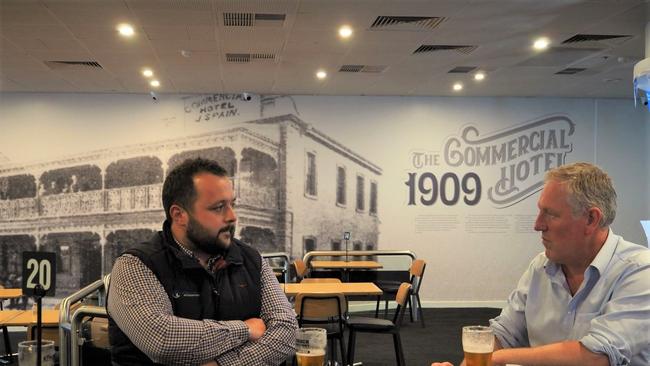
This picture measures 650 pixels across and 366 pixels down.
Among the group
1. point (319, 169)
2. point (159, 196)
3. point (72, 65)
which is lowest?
point (159, 196)

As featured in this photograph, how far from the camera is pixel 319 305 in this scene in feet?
16.0

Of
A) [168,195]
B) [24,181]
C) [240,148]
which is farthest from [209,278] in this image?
[24,181]

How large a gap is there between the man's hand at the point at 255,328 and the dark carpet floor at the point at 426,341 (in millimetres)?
4005

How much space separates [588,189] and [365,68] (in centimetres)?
588

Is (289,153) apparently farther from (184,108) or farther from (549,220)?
(549,220)

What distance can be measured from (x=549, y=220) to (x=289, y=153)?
301 inches

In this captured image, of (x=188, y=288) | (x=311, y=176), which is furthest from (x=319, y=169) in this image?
(x=188, y=288)

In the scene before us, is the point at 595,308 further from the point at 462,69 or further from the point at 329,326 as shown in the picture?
the point at 462,69

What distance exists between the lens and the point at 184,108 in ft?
30.6

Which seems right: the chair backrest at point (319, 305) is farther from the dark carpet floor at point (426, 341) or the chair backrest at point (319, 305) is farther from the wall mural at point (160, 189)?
the wall mural at point (160, 189)

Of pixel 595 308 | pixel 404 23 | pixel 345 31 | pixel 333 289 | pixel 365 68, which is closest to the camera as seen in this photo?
pixel 595 308

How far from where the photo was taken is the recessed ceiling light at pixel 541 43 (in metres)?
6.33

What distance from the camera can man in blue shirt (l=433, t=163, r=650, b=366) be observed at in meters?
1.78

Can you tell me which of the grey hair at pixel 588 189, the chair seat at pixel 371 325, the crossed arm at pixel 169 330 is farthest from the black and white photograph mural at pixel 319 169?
the grey hair at pixel 588 189
